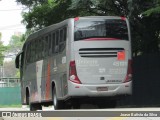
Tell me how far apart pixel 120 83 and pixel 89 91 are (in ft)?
4.27

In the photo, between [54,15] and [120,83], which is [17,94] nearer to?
[54,15]

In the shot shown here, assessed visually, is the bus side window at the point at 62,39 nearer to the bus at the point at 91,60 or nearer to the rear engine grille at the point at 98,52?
the bus at the point at 91,60

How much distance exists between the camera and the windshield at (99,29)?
1692cm

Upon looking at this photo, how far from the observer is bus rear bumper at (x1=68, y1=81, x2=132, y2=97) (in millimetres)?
16781

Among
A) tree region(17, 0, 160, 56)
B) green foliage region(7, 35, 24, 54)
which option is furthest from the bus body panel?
green foliage region(7, 35, 24, 54)

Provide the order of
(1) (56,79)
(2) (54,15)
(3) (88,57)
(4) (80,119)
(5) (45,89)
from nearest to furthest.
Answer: (4) (80,119) < (3) (88,57) < (1) (56,79) < (5) (45,89) < (2) (54,15)

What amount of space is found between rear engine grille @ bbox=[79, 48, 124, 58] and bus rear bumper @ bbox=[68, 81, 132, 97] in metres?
1.12

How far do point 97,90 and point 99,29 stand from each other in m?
2.28

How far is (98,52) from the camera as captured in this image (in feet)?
55.3

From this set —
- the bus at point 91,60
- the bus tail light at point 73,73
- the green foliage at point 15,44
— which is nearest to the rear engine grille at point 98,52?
the bus at point 91,60

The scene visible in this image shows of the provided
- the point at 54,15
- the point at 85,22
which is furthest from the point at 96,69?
the point at 54,15

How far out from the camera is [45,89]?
64.8ft

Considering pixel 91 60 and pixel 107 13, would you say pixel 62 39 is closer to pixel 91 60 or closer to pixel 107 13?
pixel 91 60

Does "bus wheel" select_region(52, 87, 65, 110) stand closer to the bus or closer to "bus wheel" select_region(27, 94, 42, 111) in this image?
the bus
